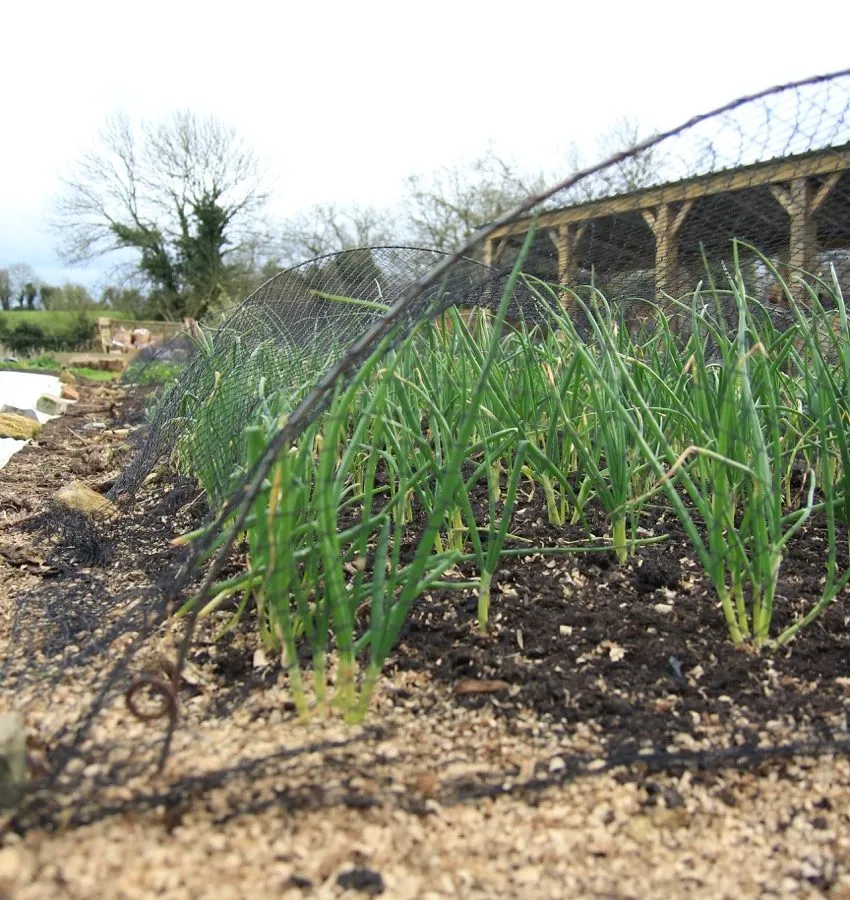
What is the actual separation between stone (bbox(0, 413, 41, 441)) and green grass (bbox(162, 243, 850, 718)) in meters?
3.06

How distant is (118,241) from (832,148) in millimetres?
24538

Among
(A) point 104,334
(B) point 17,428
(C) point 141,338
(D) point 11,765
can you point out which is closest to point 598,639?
(D) point 11,765

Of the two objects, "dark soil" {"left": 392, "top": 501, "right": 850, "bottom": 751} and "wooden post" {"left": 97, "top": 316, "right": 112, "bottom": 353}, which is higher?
"wooden post" {"left": 97, "top": 316, "right": 112, "bottom": 353}

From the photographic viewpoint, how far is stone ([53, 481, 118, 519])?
255cm

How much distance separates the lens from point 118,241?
75.6 feet

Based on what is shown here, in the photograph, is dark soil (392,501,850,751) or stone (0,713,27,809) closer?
stone (0,713,27,809)

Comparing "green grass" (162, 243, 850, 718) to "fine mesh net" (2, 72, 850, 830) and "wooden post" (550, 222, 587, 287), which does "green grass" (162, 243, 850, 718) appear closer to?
"fine mesh net" (2, 72, 850, 830)

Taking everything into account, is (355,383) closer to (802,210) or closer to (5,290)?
(802,210)

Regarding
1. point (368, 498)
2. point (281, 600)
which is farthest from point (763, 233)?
point (281, 600)

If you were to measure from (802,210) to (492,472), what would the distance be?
45.8 inches

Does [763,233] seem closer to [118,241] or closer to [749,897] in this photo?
[749,897]

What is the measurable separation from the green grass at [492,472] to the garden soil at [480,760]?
9 centimetres

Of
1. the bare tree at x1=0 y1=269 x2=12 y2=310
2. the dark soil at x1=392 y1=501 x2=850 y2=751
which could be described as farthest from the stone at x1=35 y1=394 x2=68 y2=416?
the bare tree at x1=0 y1=269 x2=12 y2=310

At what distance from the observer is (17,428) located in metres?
5.05
